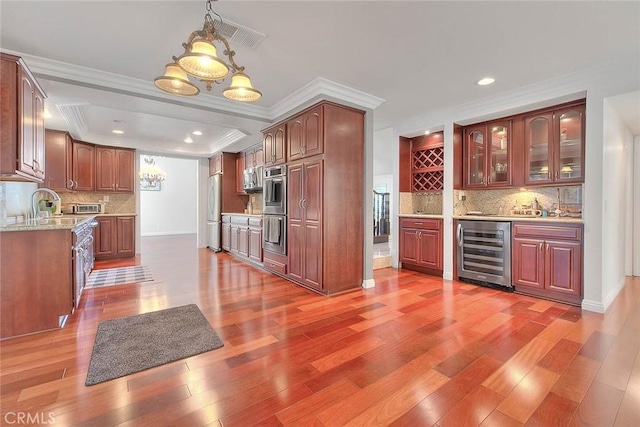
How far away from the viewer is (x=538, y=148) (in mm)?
3768

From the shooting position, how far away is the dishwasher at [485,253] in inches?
148

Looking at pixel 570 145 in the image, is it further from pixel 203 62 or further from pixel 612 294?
pixel 203 62

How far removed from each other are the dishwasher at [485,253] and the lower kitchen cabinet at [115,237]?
6491 millimetres

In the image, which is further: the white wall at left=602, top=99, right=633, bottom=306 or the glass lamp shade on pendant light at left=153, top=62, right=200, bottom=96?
the white wall at left=602, top=99, right=633, bottom=306

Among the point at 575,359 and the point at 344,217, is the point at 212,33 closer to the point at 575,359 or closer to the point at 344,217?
the point at 344,217

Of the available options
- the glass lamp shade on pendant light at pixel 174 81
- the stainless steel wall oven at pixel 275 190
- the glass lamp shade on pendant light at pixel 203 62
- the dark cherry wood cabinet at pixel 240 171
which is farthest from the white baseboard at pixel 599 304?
the dark cherry wood cabinet at pixel 240 171

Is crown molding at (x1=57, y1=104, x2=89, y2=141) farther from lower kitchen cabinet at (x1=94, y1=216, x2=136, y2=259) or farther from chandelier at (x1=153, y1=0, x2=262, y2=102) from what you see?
chandelier at (x1=153, y1=0, x2=262, y2=102)

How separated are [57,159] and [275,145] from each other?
4.22 metres

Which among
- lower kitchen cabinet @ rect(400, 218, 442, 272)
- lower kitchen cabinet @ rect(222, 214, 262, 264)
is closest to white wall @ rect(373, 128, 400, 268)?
lower kitchen cabinet @ rect(400, 218, 442, 272)

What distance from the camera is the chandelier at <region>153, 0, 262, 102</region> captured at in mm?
1906

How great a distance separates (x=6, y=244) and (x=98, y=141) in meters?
4.54

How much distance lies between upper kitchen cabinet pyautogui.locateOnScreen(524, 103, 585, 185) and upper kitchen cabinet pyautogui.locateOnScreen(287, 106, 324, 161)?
2.77 m

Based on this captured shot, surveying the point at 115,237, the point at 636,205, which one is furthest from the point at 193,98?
the point at 636,205

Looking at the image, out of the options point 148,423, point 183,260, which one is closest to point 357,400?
point 148,423
